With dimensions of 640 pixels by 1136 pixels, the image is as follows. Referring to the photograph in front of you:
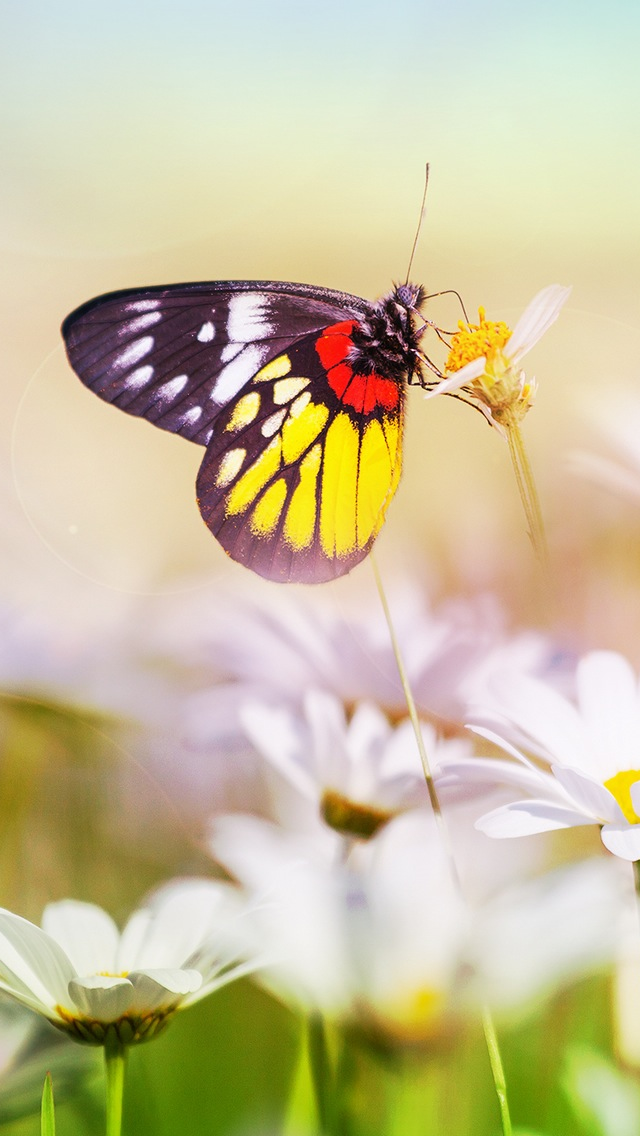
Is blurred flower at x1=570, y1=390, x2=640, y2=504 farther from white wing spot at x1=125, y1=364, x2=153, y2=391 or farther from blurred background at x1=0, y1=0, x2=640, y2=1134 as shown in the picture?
white wing spot at x1=125, y1=364, x2=153, y2=391

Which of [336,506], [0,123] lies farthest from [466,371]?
[0,123]

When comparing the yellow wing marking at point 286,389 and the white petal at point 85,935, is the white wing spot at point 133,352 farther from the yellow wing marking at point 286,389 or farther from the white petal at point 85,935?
the white petal at point 85,935

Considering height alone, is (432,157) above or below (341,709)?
above

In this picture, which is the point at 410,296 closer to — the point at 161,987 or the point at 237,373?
the point at 237,373

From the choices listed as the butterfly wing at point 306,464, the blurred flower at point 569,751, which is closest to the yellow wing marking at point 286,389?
the butterfly wing at point 306,464

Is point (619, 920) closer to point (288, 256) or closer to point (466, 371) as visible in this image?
point (466, 371)

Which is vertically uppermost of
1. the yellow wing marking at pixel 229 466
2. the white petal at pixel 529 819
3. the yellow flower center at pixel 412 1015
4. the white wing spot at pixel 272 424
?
the white wing spot at pixel 272 424

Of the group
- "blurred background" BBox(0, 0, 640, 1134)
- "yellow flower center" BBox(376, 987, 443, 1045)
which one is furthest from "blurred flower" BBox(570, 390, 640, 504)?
"yellow flower center" BBox(376, 987, 443, 1045)
